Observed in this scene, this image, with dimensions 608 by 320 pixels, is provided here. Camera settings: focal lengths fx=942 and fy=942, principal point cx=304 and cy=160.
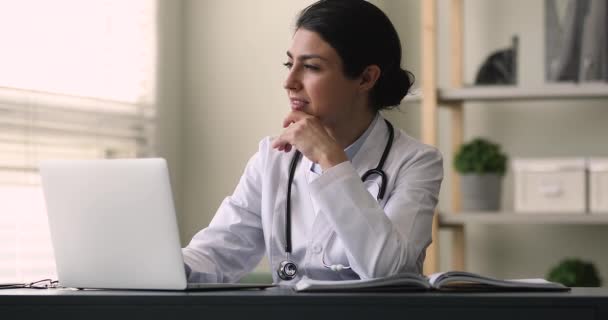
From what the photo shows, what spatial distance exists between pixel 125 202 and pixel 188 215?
238cm

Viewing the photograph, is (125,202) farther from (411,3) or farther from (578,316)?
(411,3)

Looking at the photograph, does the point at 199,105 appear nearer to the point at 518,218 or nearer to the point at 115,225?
the point at 518,218

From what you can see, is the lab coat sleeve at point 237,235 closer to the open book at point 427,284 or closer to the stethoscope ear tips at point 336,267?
the stethoscope ear tips at point 336,267

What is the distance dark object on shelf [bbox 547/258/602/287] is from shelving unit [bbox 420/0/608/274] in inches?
5.6

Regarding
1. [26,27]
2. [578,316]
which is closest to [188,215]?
[26,27]

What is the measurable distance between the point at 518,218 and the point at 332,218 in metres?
1.70

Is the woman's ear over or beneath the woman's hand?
over

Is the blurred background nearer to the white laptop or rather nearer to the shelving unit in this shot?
the shelving unit

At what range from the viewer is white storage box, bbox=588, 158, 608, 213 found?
3145 millimetres

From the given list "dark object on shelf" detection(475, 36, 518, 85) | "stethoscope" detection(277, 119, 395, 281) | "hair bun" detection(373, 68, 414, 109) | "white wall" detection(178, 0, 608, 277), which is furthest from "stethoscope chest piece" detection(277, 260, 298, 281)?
"dark object on shelf" detection(475, 36, 518, 85)

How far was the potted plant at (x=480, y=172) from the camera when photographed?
3.24 meters

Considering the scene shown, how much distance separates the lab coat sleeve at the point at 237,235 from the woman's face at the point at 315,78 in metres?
0.18

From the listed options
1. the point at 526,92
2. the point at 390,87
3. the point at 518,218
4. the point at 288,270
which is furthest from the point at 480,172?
the point at 288,270

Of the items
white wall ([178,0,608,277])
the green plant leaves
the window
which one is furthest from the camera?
white wall ([178,0,608,277])
